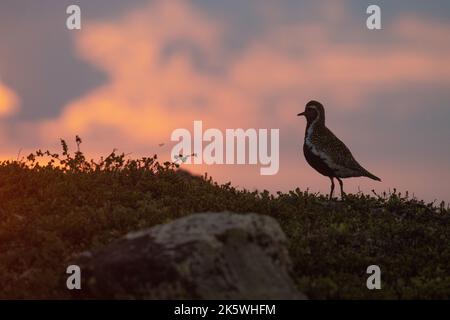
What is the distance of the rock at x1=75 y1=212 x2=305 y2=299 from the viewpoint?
9.62m

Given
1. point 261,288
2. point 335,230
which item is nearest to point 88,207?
point 335,230

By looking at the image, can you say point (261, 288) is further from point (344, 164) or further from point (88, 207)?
point (344, 164)

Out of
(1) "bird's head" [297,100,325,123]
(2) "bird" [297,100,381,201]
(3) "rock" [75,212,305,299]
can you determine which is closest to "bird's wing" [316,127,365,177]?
(2) "bird" [297,100,381,201]

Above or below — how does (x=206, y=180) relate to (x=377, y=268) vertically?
above

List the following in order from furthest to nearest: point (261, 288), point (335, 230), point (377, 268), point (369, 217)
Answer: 1. point (369, 217)
2. point (335, 230)
3. point (377, 268)
4. point (261, 288)

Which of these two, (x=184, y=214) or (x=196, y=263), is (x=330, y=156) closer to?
(x=184, y=214)

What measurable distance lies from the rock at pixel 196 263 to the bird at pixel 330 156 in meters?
7.60

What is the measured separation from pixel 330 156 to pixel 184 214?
4670mm

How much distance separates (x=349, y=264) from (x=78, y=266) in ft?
16.7

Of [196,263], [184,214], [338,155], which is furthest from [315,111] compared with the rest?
[196,263]

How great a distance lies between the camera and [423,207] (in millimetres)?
17984

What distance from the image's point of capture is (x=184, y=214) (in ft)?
48.8
